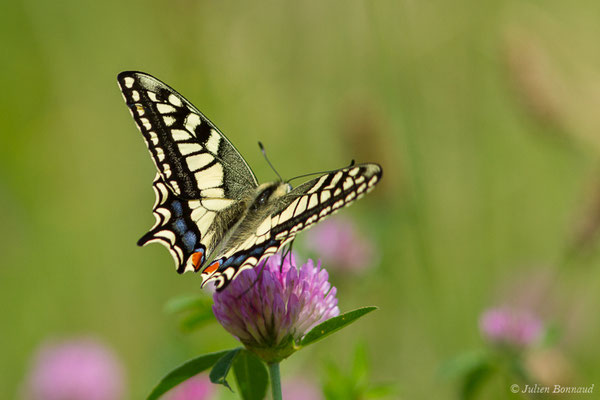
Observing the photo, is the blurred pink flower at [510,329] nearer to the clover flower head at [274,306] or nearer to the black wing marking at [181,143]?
the clover flower head at [274,306]

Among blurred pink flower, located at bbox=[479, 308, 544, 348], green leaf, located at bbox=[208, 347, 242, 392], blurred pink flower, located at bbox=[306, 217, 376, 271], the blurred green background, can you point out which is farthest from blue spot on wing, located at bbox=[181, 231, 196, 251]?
the blurred green background

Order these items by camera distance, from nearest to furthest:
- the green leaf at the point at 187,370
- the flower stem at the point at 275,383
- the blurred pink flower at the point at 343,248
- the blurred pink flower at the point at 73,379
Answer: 1. the flower stem at the point at 275,383
2. the green leaf at the point at 187,370
3. the blurred pink flower at the point at 73,379
4. the blurred pink flower at the point at 343,248

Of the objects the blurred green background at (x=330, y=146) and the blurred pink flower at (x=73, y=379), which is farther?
the blurred green background at (x=330, y=146)

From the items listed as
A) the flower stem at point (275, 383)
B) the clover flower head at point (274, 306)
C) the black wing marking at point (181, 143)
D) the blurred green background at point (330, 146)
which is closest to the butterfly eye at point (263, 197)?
the black wing marking at point (181, 143)

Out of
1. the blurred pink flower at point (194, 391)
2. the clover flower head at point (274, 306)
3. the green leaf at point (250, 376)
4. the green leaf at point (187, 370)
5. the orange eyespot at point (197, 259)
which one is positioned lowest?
the blurred pink flower at point (194, 391)

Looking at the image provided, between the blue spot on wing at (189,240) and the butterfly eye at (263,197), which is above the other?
the butterfly eye at (263,197)

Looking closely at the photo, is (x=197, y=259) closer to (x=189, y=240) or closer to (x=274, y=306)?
(x=189, y=240)

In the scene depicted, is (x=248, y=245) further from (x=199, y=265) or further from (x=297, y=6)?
(x=297, y=6)
